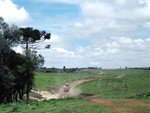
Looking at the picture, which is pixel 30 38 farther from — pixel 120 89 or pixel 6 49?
pixel 120 89

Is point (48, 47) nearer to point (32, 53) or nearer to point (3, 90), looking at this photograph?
point (32, 53)

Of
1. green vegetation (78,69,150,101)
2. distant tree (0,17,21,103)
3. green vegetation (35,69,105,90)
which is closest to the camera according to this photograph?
distant tree (0,17,21,103)

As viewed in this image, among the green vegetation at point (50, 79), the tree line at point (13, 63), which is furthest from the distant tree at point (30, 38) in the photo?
the green vegetation at point (50, 79)

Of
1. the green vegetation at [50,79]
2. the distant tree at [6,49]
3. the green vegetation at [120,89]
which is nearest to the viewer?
the distant tree at [6,49]

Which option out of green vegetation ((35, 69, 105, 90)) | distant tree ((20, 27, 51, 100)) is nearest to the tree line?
distant tree ((20, 27, 51, 100))

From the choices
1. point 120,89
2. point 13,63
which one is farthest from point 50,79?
point 13,63

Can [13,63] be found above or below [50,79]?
above

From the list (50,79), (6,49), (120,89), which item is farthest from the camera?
(50,79)

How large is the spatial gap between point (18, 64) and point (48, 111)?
13019mm

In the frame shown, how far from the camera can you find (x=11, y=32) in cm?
2577

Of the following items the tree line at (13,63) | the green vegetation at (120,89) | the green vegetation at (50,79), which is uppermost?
the tree line at (13,63)

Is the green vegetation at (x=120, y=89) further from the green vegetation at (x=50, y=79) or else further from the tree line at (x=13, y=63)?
the tree line at (x=13, y=63)

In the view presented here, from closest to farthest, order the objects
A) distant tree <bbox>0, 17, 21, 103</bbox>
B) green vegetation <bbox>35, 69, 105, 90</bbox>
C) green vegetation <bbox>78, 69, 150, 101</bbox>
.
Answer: distant tree <bbox>0, 17, 21, 103</bbox>, green vegetation <bbox>78, 69, 150, 101</bbox>, green vegetation <bbox>35, 69, 105, 90</bbox>

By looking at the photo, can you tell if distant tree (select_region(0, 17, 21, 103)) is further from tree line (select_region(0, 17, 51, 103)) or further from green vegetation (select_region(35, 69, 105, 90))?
green vegetation (select_region(35, 69, 105, 90))
